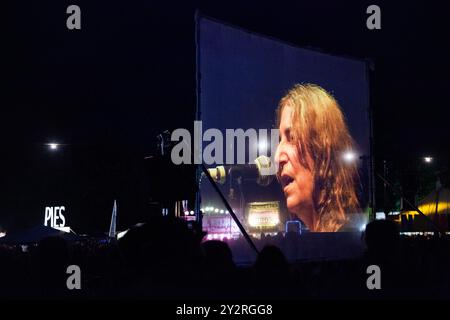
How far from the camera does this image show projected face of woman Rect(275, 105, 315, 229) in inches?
329

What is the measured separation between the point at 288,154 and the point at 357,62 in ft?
9.03

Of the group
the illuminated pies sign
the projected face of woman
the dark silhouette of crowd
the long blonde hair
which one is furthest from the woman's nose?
the dark silhouette of crowd

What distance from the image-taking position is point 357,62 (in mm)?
9844

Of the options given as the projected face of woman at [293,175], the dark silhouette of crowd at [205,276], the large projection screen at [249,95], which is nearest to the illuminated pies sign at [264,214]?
the large projection screen at [249,95]

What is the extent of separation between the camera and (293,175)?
27.9ft

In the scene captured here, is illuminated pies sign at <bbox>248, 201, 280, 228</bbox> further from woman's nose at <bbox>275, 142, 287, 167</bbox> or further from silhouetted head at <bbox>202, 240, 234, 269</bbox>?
silhouetted head at <bbox>202, 240, 234, 269</bbox>

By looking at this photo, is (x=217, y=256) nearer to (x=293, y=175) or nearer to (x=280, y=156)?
(x=280, y=156)

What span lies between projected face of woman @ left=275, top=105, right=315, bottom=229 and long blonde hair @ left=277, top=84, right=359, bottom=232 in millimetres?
87

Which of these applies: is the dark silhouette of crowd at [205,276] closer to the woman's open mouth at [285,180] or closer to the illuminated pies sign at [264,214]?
the illuminated pies sign at [264,214]

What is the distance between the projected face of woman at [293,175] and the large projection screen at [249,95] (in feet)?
0.17

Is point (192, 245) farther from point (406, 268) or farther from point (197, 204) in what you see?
point (197, 204)

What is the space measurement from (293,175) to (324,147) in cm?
90

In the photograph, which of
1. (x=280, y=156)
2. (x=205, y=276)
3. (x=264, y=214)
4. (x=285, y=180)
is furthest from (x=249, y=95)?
(x=205, y=276)
